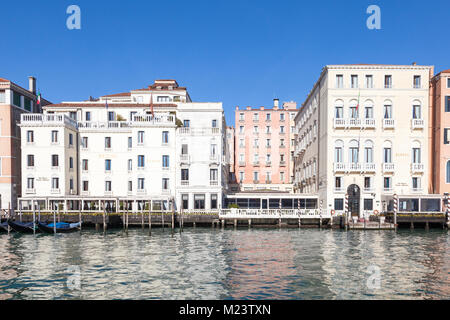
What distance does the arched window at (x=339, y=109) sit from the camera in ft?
158

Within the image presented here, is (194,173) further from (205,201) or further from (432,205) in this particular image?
(432,205)

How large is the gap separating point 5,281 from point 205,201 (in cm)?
3033

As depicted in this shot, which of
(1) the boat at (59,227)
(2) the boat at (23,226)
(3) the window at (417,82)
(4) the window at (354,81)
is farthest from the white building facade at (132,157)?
(3) the window at (417,82)

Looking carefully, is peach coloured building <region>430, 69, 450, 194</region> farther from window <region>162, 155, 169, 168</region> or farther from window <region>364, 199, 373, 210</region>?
window <region>162, 155, 169, 168</region>

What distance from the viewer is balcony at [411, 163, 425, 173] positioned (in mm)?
47062

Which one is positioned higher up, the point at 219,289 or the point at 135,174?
the point at 135,174

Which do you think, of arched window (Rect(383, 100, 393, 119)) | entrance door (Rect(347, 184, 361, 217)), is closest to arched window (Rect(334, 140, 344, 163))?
entrance door (Rect(347, 184, 361, 217))

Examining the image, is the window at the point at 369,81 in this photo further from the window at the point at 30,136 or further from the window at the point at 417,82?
the window at the point at 30,136

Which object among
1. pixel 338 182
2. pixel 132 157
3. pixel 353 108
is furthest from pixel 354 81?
pixel 132 157

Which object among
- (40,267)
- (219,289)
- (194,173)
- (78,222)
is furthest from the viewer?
(194,173)

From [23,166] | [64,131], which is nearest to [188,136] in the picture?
[64,131]

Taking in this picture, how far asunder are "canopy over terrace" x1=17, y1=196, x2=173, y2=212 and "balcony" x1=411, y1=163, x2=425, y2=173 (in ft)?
104

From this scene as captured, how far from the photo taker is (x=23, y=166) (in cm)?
4738

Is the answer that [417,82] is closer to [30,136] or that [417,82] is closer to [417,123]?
[417,123]
